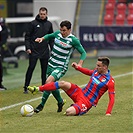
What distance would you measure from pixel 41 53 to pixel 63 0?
1758 cm

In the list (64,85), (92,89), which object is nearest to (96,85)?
(92,89)

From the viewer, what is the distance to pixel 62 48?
11172 mm

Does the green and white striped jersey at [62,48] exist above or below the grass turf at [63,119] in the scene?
above

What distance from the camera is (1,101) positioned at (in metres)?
13.1

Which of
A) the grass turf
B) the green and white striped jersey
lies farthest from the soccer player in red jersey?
the green and white striped jersey

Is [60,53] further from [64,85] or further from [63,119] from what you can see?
[63,119]

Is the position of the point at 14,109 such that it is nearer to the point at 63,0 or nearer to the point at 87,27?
the point at 87,27

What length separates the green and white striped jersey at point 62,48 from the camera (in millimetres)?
11094

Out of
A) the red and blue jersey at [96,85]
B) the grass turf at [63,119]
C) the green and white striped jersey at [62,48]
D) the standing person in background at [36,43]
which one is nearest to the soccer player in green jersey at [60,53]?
the green and white striped jersey at [62,48]

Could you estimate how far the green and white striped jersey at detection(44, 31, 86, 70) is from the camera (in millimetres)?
11094

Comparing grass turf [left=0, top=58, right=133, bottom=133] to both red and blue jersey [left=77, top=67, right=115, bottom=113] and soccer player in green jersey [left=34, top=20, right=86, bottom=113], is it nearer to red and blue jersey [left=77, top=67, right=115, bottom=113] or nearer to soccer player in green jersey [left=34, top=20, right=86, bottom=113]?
red and blue jersey [left=77, top=67, right=115, bottom=113]

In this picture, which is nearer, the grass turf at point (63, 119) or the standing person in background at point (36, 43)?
the grass turf at point (63, 119)

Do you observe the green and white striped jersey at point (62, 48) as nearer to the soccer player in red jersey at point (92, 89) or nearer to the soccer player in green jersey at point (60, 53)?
the soccer player in green jersey at point (60, 53)

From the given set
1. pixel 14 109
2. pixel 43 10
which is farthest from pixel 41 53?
pixel 14 109
